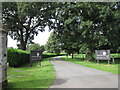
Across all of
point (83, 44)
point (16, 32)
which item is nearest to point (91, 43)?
point (83, 44)

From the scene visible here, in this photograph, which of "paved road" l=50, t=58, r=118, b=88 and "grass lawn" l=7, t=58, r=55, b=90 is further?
"grass lawn" l=7, t=58, r=55, b=90

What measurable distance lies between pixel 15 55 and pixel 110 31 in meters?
14.3

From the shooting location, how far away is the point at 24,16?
2080cm

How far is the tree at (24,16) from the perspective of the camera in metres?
19.0

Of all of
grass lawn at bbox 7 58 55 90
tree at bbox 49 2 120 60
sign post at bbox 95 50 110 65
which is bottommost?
grass lawn at bbox 7 58 55 90

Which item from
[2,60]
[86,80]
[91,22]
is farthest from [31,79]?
[91,22]

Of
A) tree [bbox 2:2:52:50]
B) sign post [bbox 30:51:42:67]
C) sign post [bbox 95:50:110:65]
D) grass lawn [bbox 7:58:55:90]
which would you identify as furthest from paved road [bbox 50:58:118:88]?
tree [bbox 2:2:52:50]

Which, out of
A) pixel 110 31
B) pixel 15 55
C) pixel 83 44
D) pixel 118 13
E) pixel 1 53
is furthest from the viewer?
pixel 83 44

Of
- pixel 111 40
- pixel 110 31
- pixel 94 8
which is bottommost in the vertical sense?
pixel 111 40

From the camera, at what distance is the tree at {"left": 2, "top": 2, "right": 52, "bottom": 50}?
1904 cm

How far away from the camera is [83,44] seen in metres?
19.1

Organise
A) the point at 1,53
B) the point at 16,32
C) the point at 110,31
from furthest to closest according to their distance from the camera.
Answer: the point at 16,32 → the point at 110,31 → the point at 1,53

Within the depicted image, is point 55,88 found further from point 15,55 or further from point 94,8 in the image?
point 94,8

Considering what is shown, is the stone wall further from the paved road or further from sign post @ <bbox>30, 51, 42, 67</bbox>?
sign post @ <bbox>30, 51, 42, 67</bbox>
